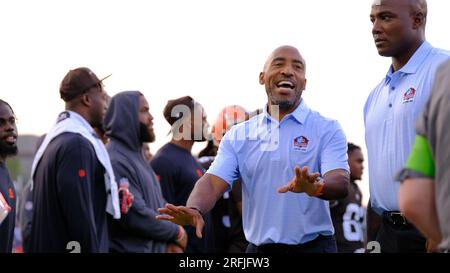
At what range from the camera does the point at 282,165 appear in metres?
6.35

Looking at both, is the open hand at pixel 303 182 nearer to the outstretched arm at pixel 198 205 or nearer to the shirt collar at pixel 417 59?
the outstretched arm at pixel 198 205

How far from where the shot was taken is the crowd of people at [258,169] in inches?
214

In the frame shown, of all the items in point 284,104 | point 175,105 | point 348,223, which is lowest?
point 348,223

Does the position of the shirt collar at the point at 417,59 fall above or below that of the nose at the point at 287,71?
above

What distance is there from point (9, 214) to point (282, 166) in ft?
8.14

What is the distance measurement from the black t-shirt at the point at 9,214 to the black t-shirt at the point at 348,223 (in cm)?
363

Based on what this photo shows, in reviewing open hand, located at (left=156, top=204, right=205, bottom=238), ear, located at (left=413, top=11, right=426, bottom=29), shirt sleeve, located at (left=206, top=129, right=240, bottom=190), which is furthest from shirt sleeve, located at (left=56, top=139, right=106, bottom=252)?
ear, located at (left=413, top=11, right=426, bottom=29)

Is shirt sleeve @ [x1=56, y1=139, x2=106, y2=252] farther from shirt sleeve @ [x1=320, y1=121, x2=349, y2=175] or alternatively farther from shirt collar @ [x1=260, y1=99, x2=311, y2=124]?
shirt sleeve @ [x1=320, y1=121, x2=349, y2=175]

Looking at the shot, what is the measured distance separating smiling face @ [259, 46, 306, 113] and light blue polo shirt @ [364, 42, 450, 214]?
53 centimetres

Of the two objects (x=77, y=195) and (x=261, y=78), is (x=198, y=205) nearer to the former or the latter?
(x=261, y=78)

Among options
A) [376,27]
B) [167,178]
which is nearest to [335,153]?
[376,27]

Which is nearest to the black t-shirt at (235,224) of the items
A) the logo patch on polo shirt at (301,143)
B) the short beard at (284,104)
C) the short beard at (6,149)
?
the short beard at (6,149)
